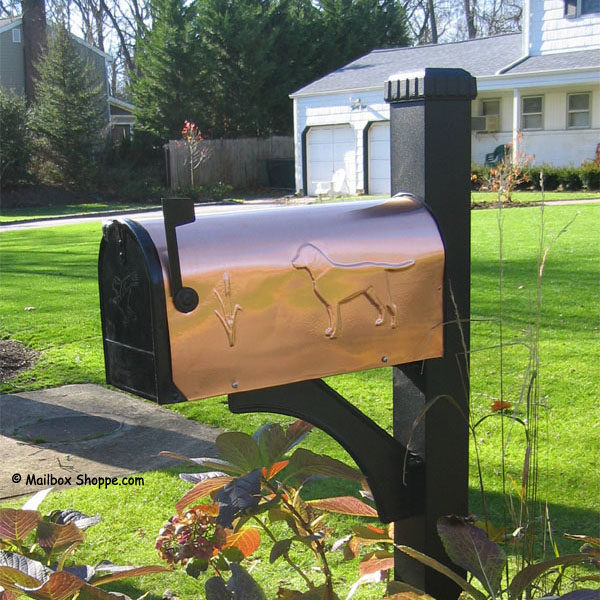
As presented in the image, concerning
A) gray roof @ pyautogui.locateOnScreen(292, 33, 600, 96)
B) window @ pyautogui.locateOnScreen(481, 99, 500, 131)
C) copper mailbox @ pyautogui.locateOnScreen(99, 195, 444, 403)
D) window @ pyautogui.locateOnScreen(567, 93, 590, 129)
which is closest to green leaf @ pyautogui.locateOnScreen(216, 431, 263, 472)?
copper mailbox @ pyautogui.locateOnScreen(99, 195, 444, 403)

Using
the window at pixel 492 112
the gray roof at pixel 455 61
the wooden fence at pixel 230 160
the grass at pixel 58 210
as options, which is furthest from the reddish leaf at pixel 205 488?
the wooden fence at pixel 230 160

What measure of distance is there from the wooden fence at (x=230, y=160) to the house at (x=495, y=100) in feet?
11.4

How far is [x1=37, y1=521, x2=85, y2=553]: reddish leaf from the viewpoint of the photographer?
153cm

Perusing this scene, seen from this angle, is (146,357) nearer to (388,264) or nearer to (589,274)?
(388,264)

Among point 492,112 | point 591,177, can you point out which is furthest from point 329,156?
point 591,177

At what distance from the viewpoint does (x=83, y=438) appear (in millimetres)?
4250

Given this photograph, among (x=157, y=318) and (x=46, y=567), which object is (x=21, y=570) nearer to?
(x=46, y=567)

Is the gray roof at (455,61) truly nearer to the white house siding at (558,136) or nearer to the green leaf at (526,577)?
the white house siding at (558,136)

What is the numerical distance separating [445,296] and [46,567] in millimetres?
903

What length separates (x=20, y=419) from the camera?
4.59 metres

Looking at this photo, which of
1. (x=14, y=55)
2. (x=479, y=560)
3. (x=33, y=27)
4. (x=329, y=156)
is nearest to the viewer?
(x=479, y=560)

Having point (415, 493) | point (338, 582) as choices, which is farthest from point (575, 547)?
point (415, 493)

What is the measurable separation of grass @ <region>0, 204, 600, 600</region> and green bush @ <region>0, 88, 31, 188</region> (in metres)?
17.4

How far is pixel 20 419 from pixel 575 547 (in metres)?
3.06
